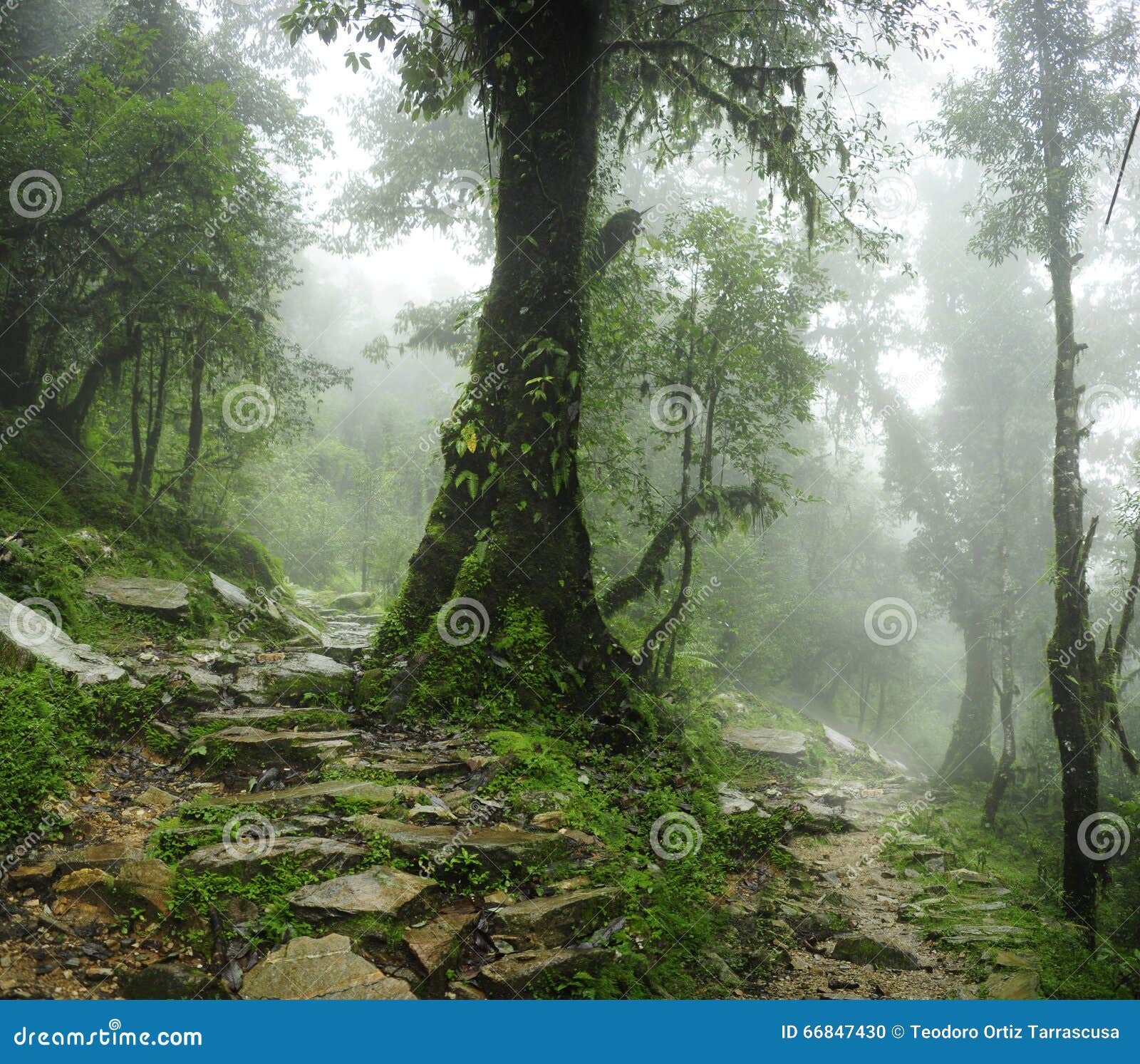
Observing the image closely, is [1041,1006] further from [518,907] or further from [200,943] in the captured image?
[200,943]

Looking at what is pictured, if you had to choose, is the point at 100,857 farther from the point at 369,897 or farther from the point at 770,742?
the point at 770,742

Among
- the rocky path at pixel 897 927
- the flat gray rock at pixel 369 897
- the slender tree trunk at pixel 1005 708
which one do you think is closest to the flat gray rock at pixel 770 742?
the slender tree trunk at pixel 1005 708

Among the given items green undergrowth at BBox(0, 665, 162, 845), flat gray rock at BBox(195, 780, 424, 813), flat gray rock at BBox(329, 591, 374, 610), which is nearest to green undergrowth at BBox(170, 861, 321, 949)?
flat gray rock at BBox(195, 780, 424, 813)

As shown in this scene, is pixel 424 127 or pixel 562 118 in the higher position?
pixel 424 127

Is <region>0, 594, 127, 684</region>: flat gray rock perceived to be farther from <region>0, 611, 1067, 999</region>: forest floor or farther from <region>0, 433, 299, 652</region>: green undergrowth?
<region>0, 433, 299, 652</region>: green undergrowth

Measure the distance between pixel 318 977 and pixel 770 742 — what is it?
1375 centimetres

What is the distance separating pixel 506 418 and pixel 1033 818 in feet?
43.5

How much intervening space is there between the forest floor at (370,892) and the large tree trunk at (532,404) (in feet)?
5.04

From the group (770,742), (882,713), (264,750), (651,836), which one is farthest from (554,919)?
(882,713)

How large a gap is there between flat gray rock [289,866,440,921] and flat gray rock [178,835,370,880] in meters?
0.13

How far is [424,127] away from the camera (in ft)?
67.7

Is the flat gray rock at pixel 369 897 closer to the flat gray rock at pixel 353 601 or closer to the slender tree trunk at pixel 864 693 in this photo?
the flat gray rock at pixel 353 601

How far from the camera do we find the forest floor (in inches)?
120

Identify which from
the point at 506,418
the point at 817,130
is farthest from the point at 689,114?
the point at 506,418
